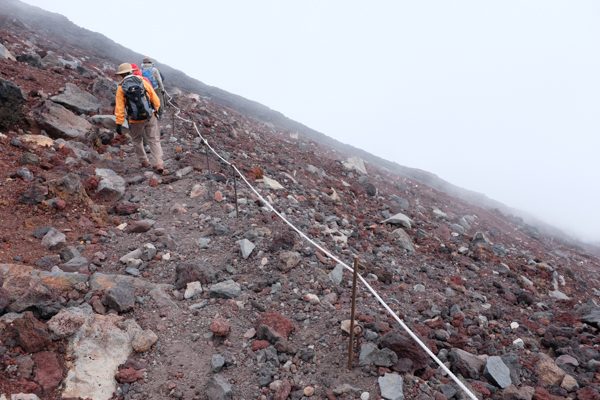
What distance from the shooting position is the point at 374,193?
11961mm

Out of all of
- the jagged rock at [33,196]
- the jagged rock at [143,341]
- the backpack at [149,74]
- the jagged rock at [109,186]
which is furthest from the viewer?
the backpack at [149,74]

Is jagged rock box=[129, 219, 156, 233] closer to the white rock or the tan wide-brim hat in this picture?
the white rock

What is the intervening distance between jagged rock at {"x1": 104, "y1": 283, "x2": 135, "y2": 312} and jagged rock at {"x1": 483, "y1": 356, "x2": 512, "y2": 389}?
4236mm

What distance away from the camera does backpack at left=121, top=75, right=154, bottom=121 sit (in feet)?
22.9

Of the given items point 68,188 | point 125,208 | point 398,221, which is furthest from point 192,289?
point 398,221

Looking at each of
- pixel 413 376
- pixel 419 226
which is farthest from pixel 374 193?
pixel 413 376

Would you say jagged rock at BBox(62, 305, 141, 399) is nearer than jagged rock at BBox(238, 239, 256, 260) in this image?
Yes

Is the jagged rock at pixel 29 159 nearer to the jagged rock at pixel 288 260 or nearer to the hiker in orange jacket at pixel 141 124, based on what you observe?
the hiker in orange jacket at pixel 141 124

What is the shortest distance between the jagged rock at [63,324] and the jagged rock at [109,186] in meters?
3.64

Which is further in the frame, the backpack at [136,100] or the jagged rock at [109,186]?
the backpack at [136,100]

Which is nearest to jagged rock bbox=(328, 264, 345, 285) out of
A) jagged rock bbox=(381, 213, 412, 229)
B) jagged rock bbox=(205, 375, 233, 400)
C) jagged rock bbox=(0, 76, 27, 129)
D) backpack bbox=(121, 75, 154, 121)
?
jagged rock bbox=(205, 375, 233, 400)

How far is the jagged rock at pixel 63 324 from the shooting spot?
10.6 ft

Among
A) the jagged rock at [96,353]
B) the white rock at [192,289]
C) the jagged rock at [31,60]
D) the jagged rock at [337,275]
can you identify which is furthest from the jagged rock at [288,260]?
the jagged rock at [31,60]

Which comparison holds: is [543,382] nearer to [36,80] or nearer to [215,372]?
[215,372]
